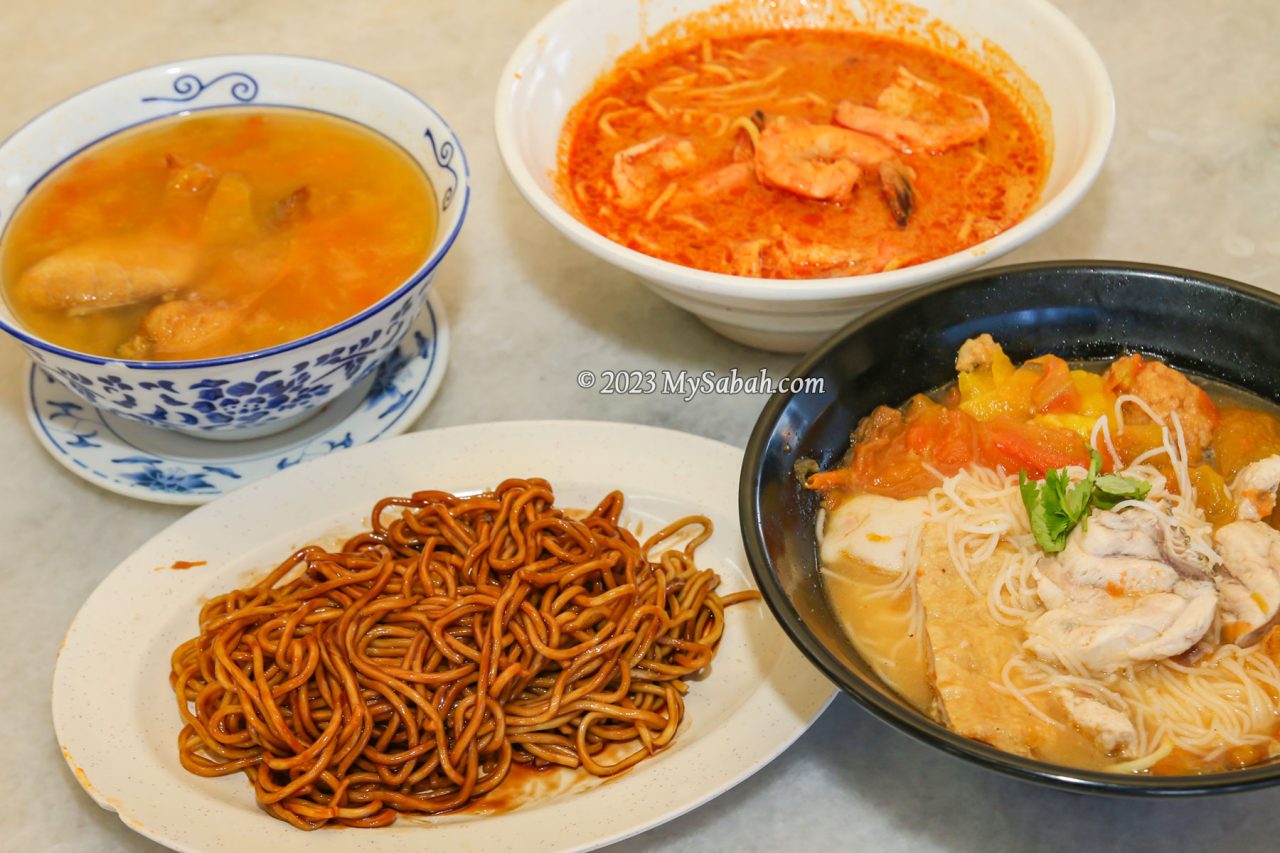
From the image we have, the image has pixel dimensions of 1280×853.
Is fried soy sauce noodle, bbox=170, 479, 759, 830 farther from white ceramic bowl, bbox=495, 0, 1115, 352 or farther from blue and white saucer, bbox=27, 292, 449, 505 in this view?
white ceramic bowl, bbox=495, 0, 1115, 352

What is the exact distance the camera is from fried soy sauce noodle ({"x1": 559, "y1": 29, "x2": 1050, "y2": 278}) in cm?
282

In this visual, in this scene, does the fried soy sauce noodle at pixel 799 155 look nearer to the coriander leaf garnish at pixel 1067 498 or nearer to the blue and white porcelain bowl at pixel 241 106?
the blue and white porcelain bowl at pixel 241 106

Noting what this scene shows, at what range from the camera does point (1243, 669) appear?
6.37 feet

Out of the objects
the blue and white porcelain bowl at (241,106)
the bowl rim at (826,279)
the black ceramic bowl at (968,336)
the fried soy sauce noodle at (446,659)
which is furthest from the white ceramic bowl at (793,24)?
the fried soy sauce noodle at (446,659)

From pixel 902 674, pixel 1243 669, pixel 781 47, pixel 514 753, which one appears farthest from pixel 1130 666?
pixel 781 47

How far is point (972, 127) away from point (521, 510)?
61.0 inches

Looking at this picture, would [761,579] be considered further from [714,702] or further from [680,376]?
[680,376]

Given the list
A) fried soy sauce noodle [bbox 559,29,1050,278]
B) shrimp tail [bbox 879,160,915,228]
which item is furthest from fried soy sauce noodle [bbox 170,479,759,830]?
shrimp tail [bbox 879,160,915,228]

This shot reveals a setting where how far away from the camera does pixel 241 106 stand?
3117mm

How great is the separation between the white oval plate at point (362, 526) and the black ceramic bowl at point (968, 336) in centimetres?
28

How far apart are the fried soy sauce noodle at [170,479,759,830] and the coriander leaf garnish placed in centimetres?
61

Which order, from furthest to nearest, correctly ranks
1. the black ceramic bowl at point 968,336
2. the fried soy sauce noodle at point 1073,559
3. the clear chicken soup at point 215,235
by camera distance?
1. the clear chicken soup at point 215,235
2. the black ceramic bowl at point 968,336
3. the fried soy sauce noodle at point 1073,559

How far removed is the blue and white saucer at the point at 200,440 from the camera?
2771 mm

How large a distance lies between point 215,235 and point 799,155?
1.41 m
